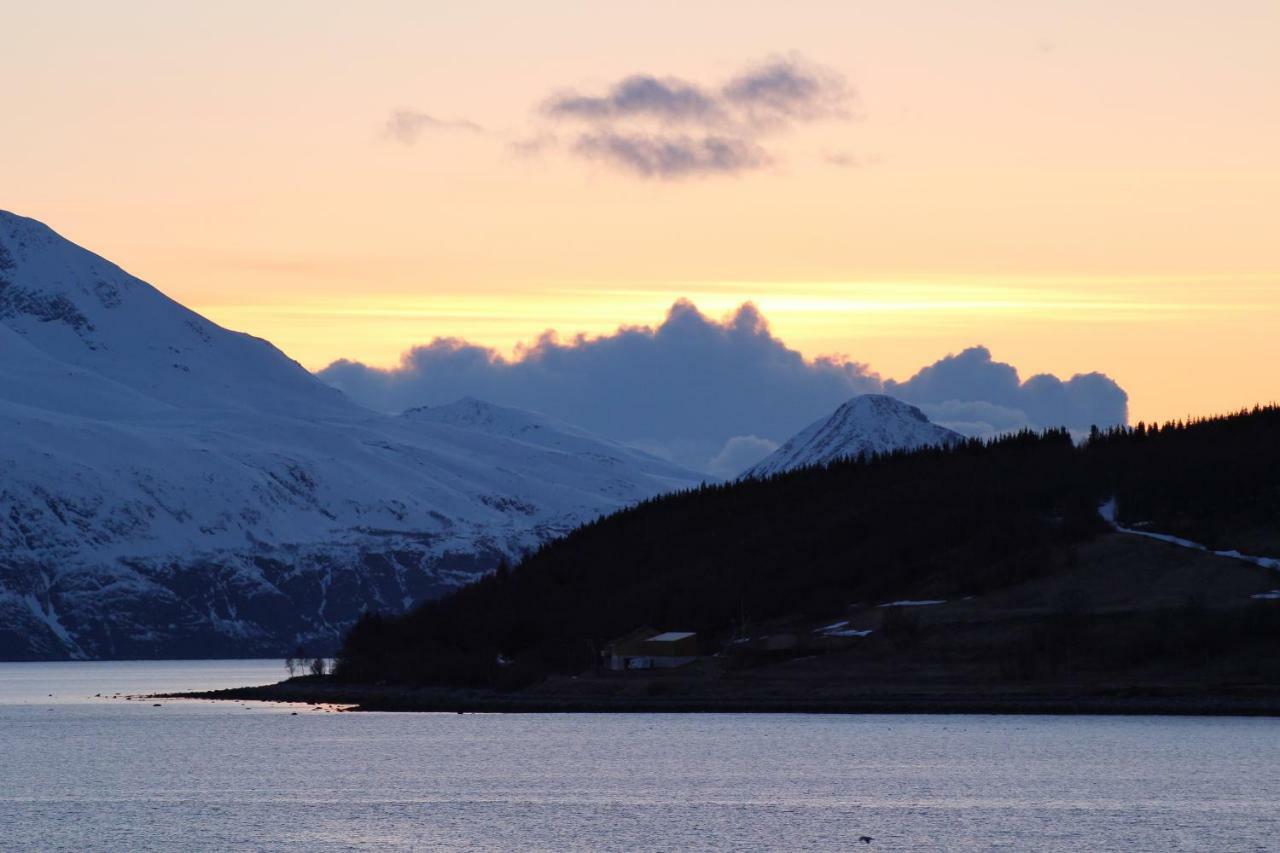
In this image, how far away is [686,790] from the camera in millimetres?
140250

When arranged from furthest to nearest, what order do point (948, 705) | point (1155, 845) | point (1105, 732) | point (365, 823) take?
1. point (948, 705)
2. point (1105, 732)
3. point (365, 823)
4. point (1155, 845)

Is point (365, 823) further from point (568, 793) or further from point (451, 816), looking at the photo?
point (568, 793)

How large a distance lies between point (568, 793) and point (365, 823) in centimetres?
1950

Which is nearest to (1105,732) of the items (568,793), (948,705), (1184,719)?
(1184,719)

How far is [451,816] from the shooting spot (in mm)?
126875

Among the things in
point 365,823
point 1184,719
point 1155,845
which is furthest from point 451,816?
point 1184,719

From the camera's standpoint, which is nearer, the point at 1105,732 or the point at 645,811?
the point at 645,811

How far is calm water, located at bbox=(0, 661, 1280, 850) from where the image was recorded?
115812 mm

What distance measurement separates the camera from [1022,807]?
128 metres

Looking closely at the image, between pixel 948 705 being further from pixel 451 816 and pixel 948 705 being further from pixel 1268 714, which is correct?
pixel 451 816

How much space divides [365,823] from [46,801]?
1115 inches

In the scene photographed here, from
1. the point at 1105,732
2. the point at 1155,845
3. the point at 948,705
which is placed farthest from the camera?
the point at 948,705

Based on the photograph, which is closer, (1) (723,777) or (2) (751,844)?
(2) (751,844)

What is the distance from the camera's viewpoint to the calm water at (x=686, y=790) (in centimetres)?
11581
